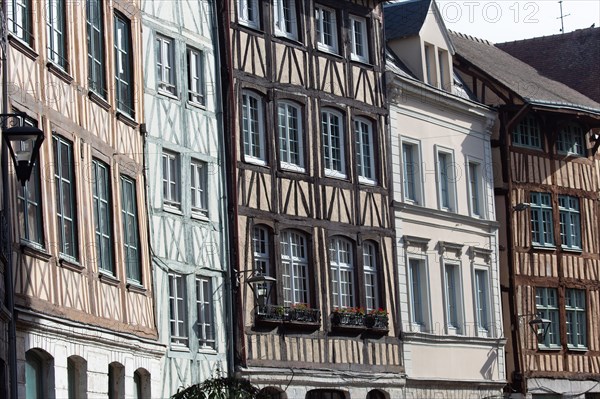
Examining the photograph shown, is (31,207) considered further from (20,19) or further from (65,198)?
(20,19)

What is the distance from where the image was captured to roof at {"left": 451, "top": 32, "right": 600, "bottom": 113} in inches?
1432

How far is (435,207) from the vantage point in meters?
33.1

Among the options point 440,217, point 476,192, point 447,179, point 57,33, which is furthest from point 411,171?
point 57,33

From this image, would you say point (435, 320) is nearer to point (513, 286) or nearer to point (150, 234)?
point (513, 286)

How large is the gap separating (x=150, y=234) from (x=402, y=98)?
365 inches

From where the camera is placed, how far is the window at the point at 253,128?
28312mm

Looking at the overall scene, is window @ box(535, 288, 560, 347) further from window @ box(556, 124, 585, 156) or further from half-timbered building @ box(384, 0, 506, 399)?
window @ box(556, 124, 585, 156)

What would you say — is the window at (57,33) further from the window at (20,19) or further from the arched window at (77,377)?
the arched window at (77,377)

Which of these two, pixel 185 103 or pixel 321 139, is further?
pixel 321 139

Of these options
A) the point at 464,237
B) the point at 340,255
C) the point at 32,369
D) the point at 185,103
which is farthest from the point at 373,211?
the point at 32,369

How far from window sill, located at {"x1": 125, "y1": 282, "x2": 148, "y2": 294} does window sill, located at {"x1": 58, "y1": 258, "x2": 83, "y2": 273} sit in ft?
8.04

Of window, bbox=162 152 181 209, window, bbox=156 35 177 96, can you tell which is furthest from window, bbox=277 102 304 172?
window, bbox=162 152 181 209

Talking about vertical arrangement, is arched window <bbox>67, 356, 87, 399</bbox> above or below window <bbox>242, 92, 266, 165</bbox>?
below

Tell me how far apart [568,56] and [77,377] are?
2607 centimetres
